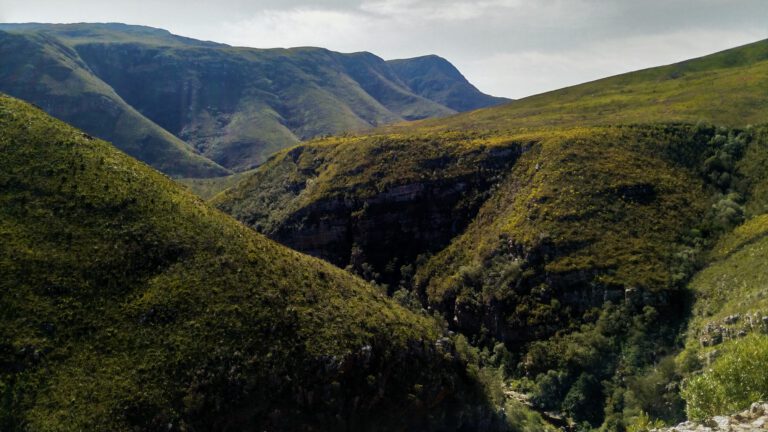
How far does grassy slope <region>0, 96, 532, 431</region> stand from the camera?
50.8 m

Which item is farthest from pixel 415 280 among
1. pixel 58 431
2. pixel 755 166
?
pixel 58 431

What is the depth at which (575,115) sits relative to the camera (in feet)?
584

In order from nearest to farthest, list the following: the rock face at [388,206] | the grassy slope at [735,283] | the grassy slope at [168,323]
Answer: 1. the grassy slope at [168,323]
2. the grassy slope at [735,283]
3. the rock face at [388,206]

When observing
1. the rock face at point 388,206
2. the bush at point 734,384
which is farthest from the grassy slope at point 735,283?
the rock face at point 388,206

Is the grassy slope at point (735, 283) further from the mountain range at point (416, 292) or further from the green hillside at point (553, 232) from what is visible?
the green hillside at point (553, 232)

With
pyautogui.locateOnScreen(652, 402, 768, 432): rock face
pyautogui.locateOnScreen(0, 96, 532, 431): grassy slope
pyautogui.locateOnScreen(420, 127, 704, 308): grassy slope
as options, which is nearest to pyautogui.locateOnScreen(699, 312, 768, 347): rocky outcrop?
pyautogui.locateOnScreen(420, 127, 704, 308): grassy slope

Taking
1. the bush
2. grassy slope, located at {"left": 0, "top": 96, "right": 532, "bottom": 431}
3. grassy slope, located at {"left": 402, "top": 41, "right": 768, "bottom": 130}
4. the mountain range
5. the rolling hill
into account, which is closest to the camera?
the bush

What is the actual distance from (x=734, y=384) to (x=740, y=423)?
A: 41.1 feet

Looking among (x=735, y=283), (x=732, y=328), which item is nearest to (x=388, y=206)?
(x=735, y=283)

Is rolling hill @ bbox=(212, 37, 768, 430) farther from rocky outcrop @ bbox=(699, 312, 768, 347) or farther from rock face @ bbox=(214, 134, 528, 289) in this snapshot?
rocky outcrop @ bbox=(699, 312, 768, 347)

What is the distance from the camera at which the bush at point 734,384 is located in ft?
143

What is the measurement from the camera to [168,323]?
186 ft

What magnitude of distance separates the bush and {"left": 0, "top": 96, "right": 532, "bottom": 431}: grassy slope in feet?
92.5

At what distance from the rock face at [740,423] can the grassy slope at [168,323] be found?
32.1 metres
